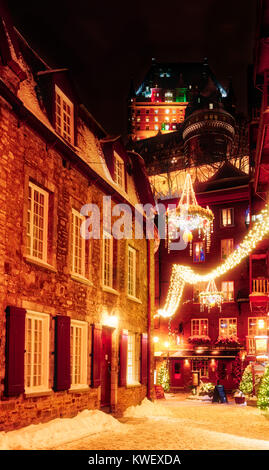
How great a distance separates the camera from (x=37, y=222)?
12.4 metres

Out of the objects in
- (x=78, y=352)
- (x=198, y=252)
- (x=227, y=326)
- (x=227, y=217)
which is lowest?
(x=78, y=352)

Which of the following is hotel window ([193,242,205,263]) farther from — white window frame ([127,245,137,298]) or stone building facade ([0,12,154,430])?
stone building facade ([0,12,154,430])

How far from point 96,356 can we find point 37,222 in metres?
4.32

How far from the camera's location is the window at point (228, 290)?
3907cm

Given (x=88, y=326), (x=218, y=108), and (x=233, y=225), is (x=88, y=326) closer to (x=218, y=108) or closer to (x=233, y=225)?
(x=233, y=225)

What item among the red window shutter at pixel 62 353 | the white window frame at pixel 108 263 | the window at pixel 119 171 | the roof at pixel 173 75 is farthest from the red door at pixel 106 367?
the roof at pixel 173 75

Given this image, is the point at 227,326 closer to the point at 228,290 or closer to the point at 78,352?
the point at 228,290

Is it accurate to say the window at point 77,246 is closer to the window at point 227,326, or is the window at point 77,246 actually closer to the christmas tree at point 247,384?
the christmas tree at point 247,384

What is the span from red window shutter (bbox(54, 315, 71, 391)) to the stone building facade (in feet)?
0.07

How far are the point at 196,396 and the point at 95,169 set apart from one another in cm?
1714

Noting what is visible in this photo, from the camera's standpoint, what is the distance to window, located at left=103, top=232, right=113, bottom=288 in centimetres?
1659

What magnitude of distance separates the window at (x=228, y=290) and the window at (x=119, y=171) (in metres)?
21.9

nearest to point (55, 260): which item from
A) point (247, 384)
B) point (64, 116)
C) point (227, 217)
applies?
point (64, 116)
